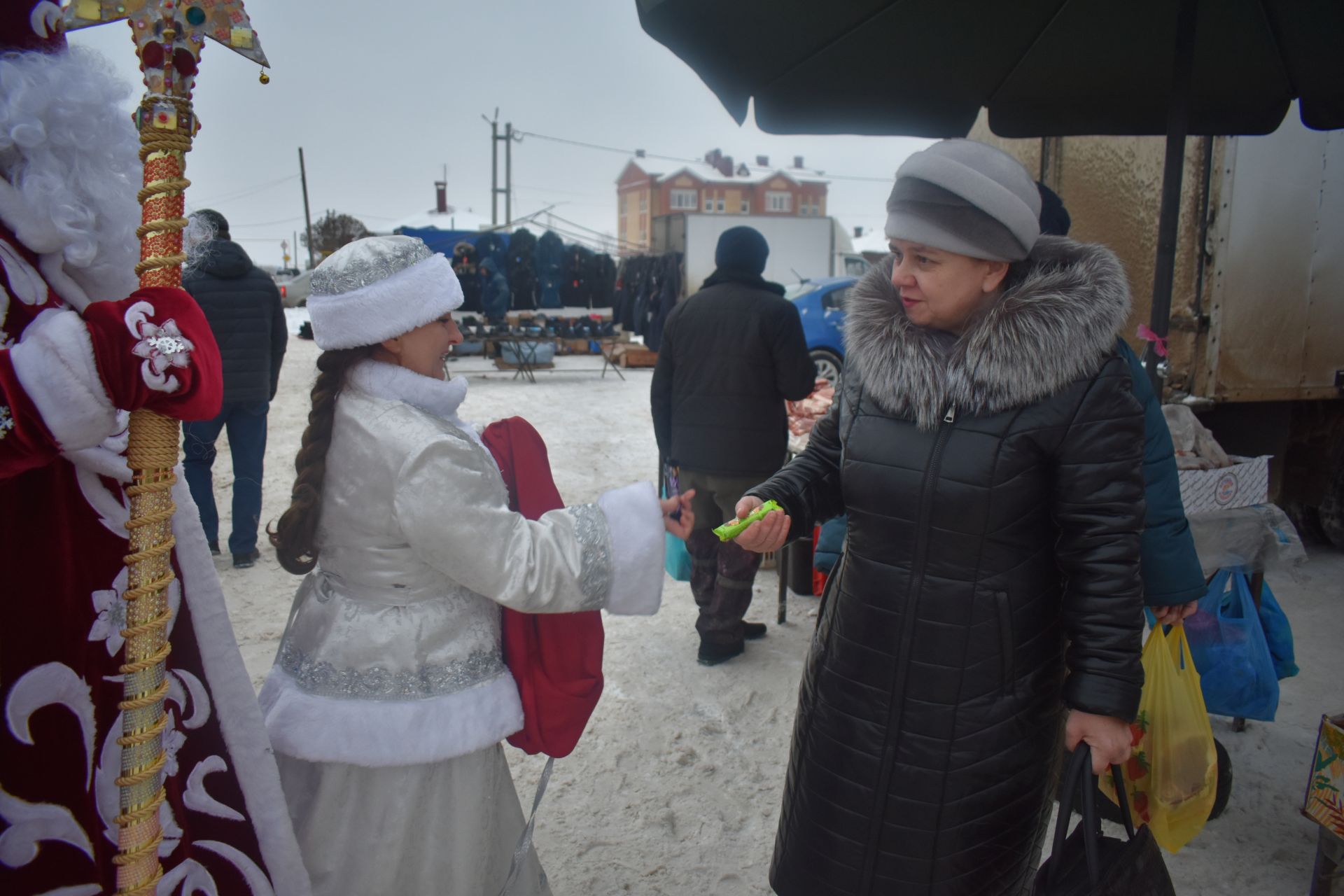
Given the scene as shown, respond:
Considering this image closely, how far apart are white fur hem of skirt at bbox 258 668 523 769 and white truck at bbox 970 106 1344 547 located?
415cm

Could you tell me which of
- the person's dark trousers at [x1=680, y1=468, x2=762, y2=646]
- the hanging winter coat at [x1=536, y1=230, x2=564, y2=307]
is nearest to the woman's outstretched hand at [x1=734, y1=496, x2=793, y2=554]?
the person's dark trousers at [x1=680, y1=468, x2=762, y2=646]

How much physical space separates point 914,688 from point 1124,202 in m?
3.96

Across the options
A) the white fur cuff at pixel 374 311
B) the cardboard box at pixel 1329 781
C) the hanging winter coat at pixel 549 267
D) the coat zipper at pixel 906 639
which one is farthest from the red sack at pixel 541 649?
the hanging winter coat at pixel 549 267

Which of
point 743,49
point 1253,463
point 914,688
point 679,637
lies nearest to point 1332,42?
point 1253,463

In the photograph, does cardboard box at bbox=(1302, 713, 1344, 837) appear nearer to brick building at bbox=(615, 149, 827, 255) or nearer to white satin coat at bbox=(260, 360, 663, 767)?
white satin coat at bbox=(260, 360, 663, 767)

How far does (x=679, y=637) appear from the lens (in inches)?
162

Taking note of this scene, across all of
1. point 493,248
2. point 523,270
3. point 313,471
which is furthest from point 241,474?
point 523,270

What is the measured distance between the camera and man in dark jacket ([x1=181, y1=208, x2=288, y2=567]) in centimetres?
489

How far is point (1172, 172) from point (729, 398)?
1868mm

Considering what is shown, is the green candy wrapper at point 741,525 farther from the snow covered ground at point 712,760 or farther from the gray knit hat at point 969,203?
the snow covered ground at point 712,760

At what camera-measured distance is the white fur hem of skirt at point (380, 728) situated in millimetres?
1558

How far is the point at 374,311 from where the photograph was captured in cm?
161

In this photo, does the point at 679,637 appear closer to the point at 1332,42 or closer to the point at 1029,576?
the point at 1029,576

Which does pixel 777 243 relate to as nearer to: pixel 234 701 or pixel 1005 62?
pixel 1005 62
